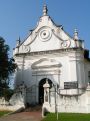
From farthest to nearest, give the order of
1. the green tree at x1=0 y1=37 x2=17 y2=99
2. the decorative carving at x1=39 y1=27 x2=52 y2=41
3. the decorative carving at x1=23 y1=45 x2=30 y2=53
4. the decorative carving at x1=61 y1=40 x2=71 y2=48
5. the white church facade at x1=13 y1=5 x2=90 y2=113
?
the decorative carving at x1=23 y1=45 x2=30 y2=53, the decorative carving at x1=39 y1=27 x2=52 y2=41, the decorative carving at x1=61 y1=40 x2=71 y2=48, the white church facade at x1=13 y1=5 x2=90 y2=113, the green tree at x1=0 y1=37 x2=17 y2=99

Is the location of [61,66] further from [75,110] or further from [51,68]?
Answer: [75,110]

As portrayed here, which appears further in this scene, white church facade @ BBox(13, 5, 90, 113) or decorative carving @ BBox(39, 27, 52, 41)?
decorative carving @ BBox(39, 27, 52, 41)

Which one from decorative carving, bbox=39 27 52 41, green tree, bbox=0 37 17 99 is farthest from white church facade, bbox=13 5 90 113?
green tree, bbox=0 37 17 99

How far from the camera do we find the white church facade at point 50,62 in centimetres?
3228

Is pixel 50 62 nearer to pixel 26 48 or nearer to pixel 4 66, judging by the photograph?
pixel 26 48

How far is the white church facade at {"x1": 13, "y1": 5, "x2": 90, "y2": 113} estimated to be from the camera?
3228cm

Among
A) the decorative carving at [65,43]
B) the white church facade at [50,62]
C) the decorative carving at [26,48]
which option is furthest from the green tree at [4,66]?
Answer: the decorative carving at [65,43]

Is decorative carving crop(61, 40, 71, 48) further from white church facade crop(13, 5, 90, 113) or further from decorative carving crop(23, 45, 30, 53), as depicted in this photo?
decorative carving crop(23, 45, 30, 53)

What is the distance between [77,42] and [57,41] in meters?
2.52

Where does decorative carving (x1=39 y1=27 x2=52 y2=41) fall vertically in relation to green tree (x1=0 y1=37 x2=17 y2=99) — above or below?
above

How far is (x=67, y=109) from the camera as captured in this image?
2788 centimetres

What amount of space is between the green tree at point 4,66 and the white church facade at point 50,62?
287 centimetres

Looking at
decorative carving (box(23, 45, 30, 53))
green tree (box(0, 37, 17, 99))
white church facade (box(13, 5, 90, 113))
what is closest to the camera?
green tree (box(0, 37, 17, 99))

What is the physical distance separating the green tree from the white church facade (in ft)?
9.43
